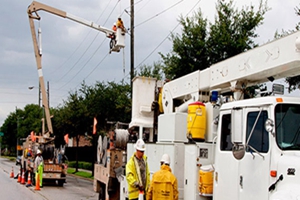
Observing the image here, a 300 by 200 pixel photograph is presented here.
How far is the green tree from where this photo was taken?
19.1m

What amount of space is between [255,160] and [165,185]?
6.66 feet

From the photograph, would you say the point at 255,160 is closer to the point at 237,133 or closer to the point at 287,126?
the point at 237,133

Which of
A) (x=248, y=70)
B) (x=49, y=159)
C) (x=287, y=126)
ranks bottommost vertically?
(x=49, y=159)

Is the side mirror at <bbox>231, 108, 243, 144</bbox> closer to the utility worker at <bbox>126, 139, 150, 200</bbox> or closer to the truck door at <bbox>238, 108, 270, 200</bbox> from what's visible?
the truck door at <bbox>238, 108, 270, 200</bbox>

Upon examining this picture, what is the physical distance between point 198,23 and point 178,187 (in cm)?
1301

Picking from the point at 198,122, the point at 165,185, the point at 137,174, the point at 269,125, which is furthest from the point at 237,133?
the point at 137,174

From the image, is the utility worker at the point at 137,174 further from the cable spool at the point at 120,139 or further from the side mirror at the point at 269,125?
the cable spool at the point at 120,139

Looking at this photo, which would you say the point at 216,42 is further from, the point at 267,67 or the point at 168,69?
the point at 267,67

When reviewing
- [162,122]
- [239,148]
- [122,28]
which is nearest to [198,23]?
[122,28]

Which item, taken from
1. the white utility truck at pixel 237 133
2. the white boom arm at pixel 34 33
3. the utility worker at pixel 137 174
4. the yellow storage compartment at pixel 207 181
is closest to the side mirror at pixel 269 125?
the white utility truck at pixel 237 133

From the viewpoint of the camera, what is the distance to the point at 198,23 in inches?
789

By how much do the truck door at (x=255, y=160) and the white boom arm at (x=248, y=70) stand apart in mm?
869

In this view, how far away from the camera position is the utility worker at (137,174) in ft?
27.1

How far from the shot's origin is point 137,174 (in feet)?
27.3
